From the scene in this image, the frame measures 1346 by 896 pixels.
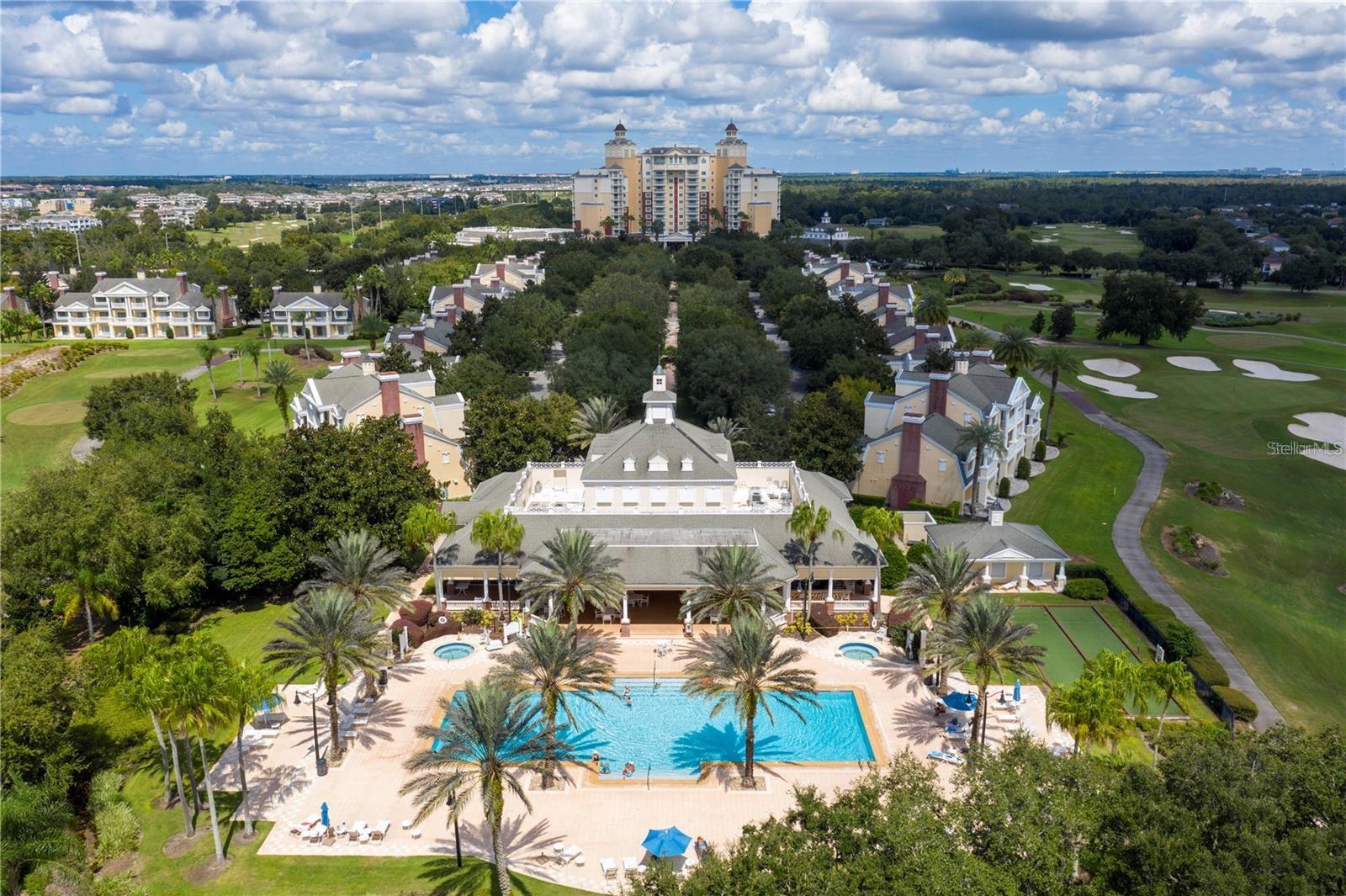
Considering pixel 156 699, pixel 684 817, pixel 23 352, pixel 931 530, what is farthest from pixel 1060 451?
pixel 23 352

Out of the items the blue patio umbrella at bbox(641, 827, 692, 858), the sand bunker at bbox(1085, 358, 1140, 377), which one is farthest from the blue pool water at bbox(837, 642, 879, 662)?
the sand bunker at bbox(1085, 358, 1140, 377)

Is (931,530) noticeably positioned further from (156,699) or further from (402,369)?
(402,369)

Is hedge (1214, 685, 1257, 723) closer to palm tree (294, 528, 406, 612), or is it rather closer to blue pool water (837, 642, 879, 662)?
blue pool water (837, 642, 879, 662)

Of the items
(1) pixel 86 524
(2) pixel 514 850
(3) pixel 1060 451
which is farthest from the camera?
(3) pixel 1060 451

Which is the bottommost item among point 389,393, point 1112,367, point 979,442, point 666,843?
point 666,843

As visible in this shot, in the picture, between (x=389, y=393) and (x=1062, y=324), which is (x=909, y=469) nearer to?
(x=389, y=393)

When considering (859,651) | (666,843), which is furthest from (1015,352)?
(666,843)
